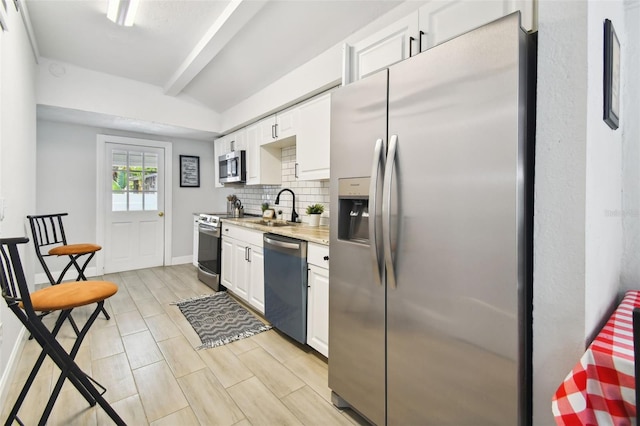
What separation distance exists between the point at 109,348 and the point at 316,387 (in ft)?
5.63

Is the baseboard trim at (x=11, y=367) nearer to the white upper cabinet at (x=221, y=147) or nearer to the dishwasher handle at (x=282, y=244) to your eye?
the dishwasher handle at (x=282, y=244)

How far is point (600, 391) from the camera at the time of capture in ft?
2.42

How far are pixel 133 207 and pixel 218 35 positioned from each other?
3292 millimetres

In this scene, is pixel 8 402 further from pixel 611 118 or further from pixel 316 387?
pixel 611 118

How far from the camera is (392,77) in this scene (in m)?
1.36

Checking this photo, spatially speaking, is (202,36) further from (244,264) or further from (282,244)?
(244,264)

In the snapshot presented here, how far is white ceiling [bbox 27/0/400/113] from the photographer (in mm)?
2309

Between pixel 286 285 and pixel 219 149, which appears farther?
pixel 219 149

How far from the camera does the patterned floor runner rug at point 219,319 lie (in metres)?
2.53

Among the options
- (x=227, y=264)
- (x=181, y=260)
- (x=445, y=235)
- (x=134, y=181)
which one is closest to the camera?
(x=445, y=235)

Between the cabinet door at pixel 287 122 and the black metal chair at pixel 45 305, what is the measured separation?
2.17m

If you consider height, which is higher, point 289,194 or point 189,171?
point 189,171

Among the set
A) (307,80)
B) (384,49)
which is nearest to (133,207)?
(307,80)

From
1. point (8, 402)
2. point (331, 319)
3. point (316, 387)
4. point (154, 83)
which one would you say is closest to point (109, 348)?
point (8, 402)
